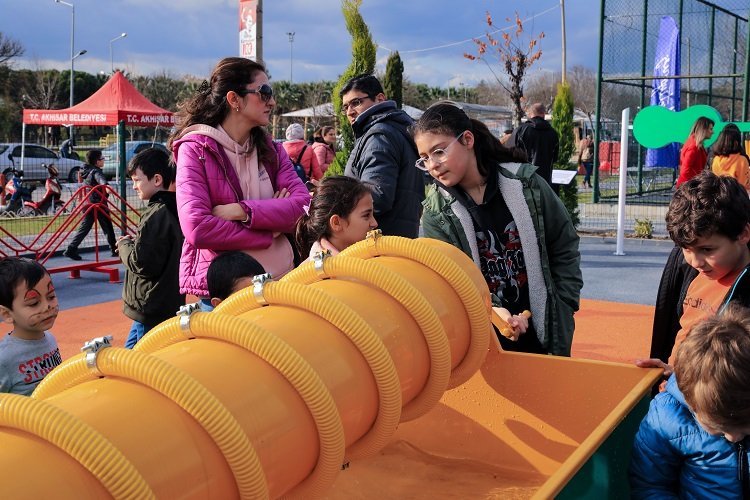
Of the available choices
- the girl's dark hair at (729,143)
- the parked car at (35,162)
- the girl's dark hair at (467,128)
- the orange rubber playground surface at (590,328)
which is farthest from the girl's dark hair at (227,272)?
the parked car at (35,162)

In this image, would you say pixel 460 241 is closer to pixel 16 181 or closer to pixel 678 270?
pixel 678 270

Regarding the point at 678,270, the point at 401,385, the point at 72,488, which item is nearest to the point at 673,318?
the point at 678,270

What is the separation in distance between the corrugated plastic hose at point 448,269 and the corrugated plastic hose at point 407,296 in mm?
111

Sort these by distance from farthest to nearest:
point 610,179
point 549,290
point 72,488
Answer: point 610,179
point 549,290
point 72,488

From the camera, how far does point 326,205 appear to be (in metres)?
2.99

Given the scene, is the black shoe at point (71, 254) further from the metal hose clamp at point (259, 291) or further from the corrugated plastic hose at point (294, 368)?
the corrugated plastic hose at point (294, 368)

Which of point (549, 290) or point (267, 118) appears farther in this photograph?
point (267, 118)

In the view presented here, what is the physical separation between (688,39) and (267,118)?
1687 cm

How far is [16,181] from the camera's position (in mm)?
18375

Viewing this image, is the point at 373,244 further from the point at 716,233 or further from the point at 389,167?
the point at 389,167

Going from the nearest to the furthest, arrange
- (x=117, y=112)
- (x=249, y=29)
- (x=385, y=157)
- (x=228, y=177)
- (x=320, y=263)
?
(x=320, y=263) → (x=228, y=177) → (x=385, y=157) → (x=249, y=29) → (x=117, y=112)

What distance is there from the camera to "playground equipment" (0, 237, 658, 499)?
3.28 feet

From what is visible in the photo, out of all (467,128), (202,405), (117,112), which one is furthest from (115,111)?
(202,405)

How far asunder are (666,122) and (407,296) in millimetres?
13646
